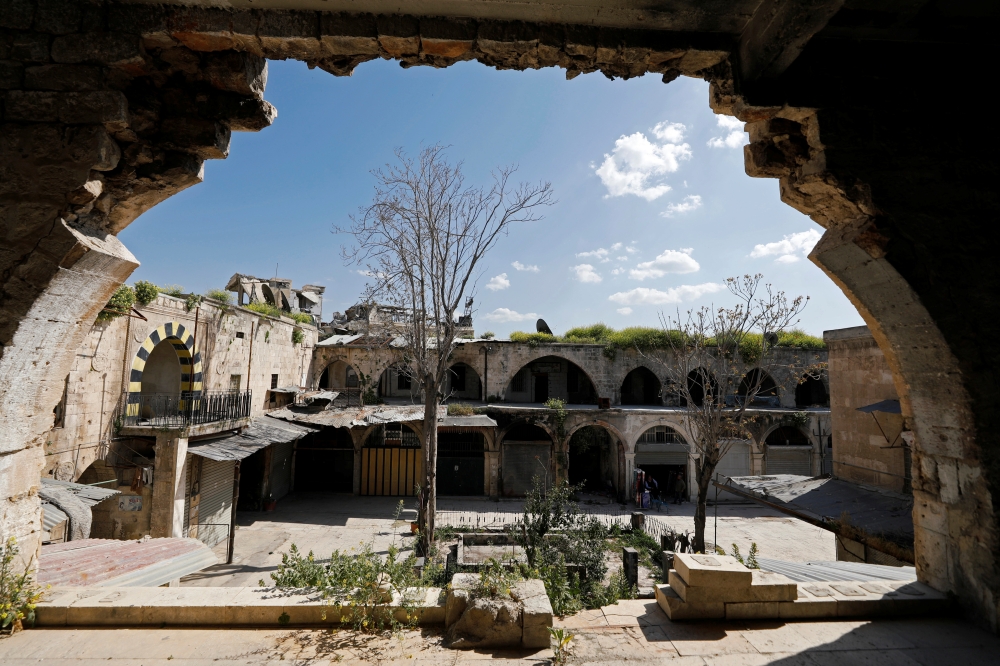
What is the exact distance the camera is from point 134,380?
1091cm

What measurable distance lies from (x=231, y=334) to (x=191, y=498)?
475 cm

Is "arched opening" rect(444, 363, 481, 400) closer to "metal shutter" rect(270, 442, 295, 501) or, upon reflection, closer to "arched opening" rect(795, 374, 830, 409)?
"metal shutter" rect(270, 442, 295, 501)

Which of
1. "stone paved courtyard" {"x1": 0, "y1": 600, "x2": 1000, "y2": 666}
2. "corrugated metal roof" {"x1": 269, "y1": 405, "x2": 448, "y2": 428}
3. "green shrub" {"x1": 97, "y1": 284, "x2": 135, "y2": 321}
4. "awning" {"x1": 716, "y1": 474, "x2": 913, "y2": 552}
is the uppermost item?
"green shrub" {"x1": 97, "y1": 284, "x2": 135, "y2": 321}

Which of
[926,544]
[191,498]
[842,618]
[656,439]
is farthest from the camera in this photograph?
[656,439]

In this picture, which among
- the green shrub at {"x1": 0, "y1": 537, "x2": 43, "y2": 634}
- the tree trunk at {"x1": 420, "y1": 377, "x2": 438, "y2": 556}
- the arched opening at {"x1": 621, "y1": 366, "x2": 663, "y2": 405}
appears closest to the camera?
the green shrub at {"x1": 0, "y1": 537, "x2": 43, "y2": 634}

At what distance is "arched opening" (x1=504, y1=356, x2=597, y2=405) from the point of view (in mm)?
23516

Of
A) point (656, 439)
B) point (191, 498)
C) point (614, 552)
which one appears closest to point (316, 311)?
point (191, 498)

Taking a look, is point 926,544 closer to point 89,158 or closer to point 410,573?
point 410,573

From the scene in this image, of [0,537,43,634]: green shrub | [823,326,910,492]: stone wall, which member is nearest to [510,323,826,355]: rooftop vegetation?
[823,326,910,492]: stone wall

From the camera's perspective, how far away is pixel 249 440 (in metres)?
13.1

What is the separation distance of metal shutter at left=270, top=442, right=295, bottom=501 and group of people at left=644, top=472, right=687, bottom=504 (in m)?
13.3

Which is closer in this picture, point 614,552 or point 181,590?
point 181,590

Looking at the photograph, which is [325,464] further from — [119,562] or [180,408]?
[119,562]

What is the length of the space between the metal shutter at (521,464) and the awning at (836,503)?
873cm
